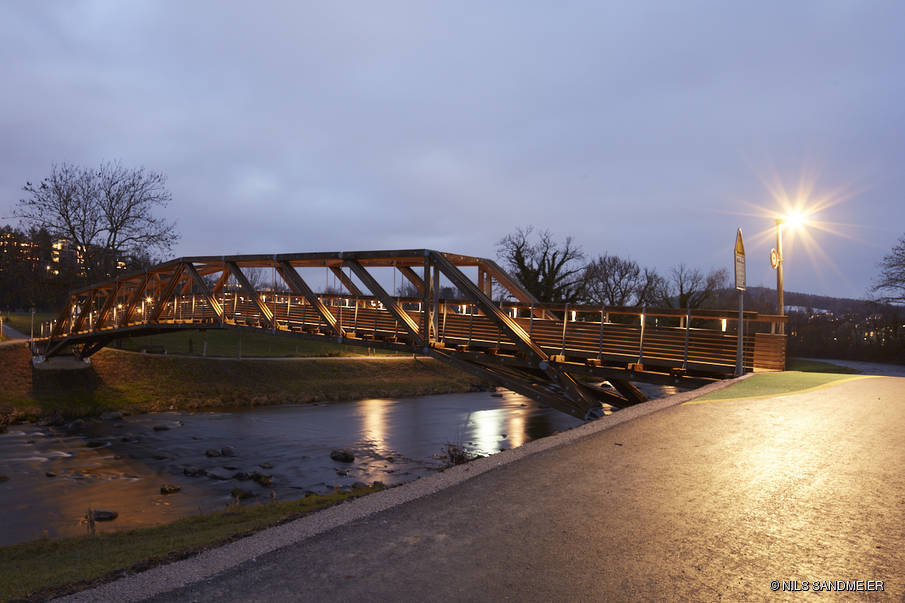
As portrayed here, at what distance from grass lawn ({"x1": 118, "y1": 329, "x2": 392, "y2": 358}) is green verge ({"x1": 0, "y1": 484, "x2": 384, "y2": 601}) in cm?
3394

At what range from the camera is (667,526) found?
15.2ft

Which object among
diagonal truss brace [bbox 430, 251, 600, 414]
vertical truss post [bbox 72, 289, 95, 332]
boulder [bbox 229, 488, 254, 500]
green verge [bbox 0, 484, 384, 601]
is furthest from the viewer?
vertical truss post [bbox 72, 289, 95, 332]

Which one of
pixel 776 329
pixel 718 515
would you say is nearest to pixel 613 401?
pixel 776 329

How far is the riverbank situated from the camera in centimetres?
3002

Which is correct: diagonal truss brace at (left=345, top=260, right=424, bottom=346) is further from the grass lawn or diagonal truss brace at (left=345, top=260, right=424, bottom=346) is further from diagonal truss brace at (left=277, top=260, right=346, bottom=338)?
the grass lawn

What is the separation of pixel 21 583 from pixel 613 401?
17285 millimetres

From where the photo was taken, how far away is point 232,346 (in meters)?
51.8

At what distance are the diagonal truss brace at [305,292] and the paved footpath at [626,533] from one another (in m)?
18.4

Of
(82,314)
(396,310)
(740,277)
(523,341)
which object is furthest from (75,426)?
(740,277)

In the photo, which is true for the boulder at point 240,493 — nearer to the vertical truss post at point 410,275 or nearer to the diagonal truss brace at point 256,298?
the vertical truss post at point 410,275

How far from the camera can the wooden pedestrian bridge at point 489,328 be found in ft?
52.6

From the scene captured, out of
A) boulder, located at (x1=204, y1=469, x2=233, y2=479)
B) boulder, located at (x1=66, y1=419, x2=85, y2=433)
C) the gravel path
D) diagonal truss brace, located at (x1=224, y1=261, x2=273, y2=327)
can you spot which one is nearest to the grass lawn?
boulder, located at (x1=66, y1=419, x2=85, y2=433)

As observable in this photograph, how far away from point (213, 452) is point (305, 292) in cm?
770

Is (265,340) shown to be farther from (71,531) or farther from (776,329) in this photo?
(776,329)
